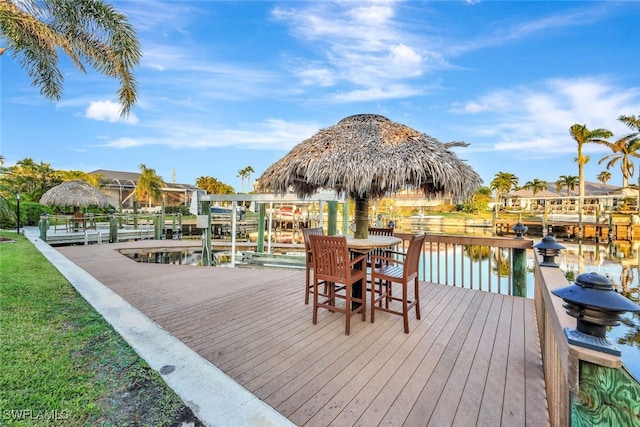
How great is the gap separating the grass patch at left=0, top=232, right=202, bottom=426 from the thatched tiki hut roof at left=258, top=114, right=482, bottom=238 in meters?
2.53

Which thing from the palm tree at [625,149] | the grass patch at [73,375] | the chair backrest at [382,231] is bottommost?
the grass patch at [73,375]

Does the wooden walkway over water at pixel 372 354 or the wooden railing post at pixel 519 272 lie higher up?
the wooden railing post at pixel 519 272

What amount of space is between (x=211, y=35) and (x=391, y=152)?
29.5ft

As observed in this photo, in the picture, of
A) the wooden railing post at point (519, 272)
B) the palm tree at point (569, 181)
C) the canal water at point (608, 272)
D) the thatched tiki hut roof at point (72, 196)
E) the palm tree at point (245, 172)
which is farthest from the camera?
the palm tree at point (245, 172)

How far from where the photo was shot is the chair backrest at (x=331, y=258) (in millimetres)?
2939

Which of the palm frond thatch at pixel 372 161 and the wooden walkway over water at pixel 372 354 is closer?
the wooden walkway over water at pixel 372 354

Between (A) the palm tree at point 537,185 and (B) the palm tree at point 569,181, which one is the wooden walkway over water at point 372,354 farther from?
(A) the palm tree at point 537,185

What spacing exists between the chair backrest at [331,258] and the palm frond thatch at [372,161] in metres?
0.85

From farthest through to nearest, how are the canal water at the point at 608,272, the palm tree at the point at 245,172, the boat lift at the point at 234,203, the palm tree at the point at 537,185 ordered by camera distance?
1. the palm tree at the point at 245,172
2. the palm tree at the point at 537,185
3. the boat lift at the point at 234,203
4. the canal water at the point at 608,272

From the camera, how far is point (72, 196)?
43.9 feet

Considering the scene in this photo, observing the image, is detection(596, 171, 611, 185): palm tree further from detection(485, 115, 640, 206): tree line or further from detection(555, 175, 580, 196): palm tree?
detection(485, 115, 640, 206): tree line

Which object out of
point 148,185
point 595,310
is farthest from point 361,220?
point 148,185

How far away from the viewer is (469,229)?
3080cm

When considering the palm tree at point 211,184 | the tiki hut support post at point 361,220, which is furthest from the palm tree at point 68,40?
the palm tree at point 211,184
